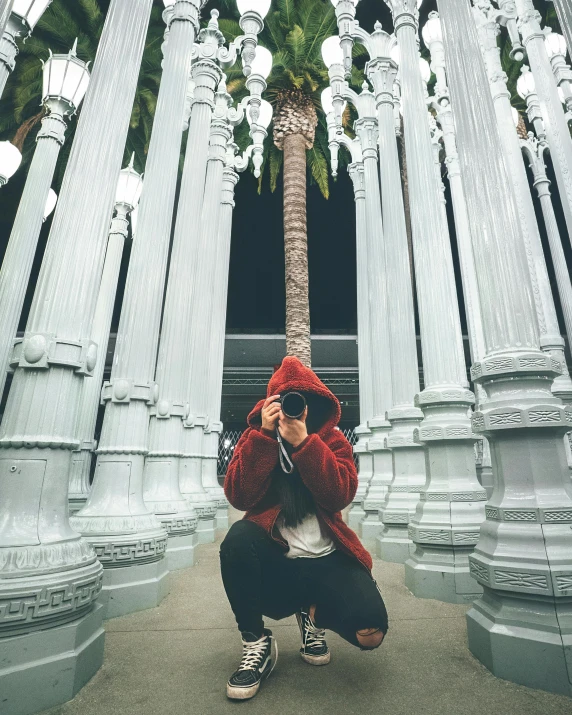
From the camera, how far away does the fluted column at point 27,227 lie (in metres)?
6.21

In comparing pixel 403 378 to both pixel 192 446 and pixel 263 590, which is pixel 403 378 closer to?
pixel 192 446

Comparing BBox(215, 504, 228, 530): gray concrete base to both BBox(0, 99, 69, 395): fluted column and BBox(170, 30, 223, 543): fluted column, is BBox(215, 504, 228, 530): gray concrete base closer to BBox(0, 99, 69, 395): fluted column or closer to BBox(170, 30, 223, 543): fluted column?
BBox(170, 30, 223, 543): fluted column

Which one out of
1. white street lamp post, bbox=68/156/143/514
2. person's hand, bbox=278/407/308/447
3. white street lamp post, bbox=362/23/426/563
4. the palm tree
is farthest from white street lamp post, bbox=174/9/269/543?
the palm tree

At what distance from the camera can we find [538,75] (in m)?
8.05

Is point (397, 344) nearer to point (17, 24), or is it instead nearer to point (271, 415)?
point (271, 415)

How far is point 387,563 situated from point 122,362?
12.8 ft

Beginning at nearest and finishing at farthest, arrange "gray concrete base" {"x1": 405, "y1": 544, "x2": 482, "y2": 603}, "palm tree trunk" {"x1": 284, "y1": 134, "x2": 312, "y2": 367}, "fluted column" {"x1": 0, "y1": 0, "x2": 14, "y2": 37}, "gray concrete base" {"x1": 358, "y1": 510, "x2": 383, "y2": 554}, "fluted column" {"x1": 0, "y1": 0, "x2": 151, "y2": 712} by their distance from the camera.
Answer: "fluted column" {"x1": 0, "y1": 0, "x2": 151, "y2": 712}, "fluted column" {"x1": 0, "y1": 0, "x2": 14, "y2": 37}, "gray concrete base" {"x1": 405, "y1": 544, "x2": 482, "y2": 603}, "gray concrete base" {"x1": 358, "y1": 510, "x2": 383, "y2": 554}, "palm tree trunk" {"x1": 284, "y1": 134, "x2": 312, "y2": 367}

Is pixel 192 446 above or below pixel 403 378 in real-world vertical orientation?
below

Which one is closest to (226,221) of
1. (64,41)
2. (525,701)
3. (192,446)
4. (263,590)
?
(192,446)

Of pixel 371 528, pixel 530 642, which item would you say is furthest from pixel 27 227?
pixel 530 642

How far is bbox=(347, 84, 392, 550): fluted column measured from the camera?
22.6ft

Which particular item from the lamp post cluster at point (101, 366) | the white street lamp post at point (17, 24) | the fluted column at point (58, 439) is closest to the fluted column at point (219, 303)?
the lamp post cluster at point (101, 366)

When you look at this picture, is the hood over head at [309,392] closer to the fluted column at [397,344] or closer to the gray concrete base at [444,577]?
the gray concrete base at [444,577]

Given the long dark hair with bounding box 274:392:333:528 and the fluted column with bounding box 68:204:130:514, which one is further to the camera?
the fluted column with bounding box 68:204:130:514
